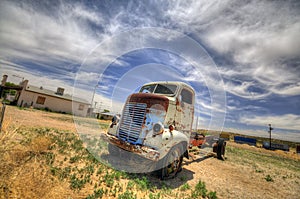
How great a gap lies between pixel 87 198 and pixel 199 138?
6.29 m

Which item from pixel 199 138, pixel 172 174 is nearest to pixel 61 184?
pixel 172 174

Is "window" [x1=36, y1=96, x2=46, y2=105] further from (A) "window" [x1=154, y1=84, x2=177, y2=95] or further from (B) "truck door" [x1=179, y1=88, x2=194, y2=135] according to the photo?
(B) "truck door" [x1=179, y1=88, x2=194, y2=135]

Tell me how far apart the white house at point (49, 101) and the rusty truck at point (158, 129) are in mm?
27490

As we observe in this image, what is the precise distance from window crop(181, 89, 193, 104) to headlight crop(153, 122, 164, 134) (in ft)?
6.67

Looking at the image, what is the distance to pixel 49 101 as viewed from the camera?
2753cm

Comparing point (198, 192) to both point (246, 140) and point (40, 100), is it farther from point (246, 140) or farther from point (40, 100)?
point (246, 140)

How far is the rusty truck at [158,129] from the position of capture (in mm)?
4152

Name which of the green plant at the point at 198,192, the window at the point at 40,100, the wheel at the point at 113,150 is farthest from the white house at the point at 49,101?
the green plant at the point at 198,192

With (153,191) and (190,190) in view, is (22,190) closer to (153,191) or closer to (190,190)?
(153,191)

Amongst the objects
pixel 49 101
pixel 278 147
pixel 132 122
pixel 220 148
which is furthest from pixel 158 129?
pixel 278 147

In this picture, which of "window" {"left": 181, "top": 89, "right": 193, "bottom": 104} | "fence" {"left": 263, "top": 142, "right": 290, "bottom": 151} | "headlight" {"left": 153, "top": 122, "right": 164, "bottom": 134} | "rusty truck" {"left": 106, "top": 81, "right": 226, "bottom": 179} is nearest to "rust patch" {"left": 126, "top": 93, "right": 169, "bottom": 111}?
"rusty truck" {"left": 106, "top": 81, "right": 226, "bottom": 179}

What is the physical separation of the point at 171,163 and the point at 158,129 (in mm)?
1374

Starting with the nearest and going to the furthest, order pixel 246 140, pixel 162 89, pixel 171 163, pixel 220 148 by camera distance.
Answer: pixel 171 163 → pixel 162 89 → pixel 220 148 → pixel 246 140

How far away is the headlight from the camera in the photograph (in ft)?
14.0
